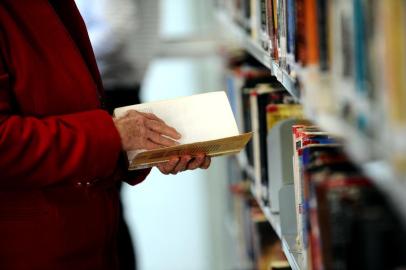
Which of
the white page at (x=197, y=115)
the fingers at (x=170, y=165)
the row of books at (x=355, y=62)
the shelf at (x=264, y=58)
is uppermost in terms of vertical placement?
the row of books at (x=355, y=62)

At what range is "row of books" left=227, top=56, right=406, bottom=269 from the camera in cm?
135

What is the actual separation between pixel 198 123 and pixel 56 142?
13.8 inches

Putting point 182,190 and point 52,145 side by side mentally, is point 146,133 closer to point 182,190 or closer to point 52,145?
point 52,145

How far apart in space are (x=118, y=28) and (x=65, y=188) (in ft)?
6.37

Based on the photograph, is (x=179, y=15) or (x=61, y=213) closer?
(x=61, y=213)

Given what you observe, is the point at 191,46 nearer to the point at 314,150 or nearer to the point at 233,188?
the point at 233,188

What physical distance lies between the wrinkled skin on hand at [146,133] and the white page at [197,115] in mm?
33

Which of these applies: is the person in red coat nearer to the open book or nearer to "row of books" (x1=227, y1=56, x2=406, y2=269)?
the open book

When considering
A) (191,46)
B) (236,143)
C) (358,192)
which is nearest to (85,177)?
(236,143)

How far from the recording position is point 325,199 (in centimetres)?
146

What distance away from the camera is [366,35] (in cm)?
130

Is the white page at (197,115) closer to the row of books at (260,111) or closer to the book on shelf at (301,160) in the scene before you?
the book on shelf at (301,160)

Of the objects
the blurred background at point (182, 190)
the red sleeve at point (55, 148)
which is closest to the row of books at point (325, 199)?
the red sleeve at point (55, 148)

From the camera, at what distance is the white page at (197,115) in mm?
2090
